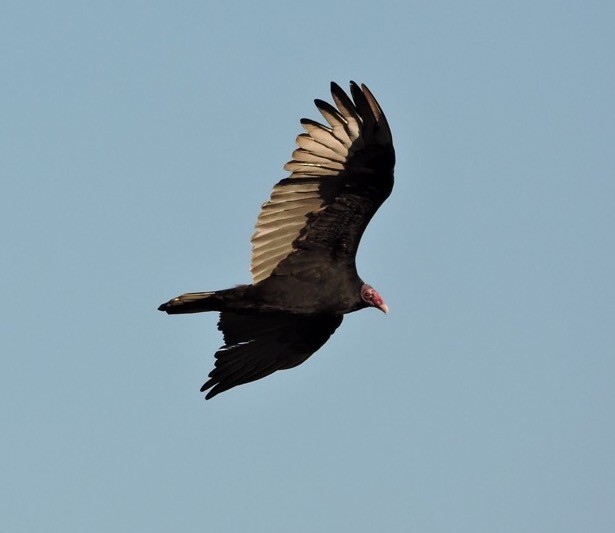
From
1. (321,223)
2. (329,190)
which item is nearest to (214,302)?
(321,223)

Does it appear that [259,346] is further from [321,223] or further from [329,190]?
[329,190]

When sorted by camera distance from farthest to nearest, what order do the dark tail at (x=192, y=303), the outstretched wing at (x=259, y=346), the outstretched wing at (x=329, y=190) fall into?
the outstretched wing at (x=259, y=346) → the dark tail at (x=192, y=303) → the outstretched wing at (x=329, y=190)

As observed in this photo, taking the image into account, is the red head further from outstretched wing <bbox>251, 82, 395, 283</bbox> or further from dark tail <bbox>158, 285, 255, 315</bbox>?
dark tail <bbox>158, 285, 255, 315</bbox>

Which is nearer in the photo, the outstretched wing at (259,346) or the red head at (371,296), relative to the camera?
the red head at (371,296)

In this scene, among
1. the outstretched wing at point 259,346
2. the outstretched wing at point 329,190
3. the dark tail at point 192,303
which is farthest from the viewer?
the outstretched wing at point 259,346

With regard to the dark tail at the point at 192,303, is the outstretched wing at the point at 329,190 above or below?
above

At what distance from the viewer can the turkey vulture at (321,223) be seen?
48.8 feet

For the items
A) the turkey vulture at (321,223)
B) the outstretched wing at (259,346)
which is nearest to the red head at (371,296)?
the turkey vulture at (321,223)

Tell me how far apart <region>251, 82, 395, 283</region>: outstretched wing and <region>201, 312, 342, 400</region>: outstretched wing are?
96 cm

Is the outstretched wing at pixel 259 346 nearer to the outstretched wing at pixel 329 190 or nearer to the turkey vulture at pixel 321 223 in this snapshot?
the turkey vulture at pixel 321 223

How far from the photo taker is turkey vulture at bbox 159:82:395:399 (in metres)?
14.9

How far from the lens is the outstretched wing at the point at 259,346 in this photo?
644 inches

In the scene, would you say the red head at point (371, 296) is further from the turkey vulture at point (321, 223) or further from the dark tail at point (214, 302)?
the dark tail at point (214, 302)

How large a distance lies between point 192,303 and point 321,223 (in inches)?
51.6
